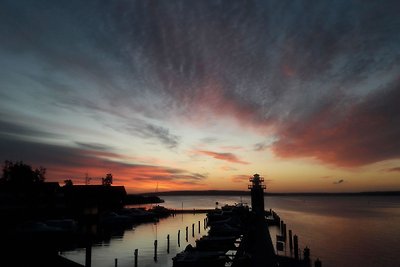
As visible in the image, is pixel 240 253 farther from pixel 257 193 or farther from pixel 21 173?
pixel 21 173

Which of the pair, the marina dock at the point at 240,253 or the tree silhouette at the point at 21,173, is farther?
the tree silhouette at the point at 21,173

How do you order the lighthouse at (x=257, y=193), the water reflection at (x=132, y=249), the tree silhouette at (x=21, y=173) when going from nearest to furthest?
the water reflection at (x=132, y=249)
the lighthouse at (x=257, y=193)
the tree silhouette at (x=21, y=173)

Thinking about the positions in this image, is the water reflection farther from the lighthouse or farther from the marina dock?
the lighthouse

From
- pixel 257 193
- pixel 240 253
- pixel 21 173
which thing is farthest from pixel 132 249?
pixel 21 173

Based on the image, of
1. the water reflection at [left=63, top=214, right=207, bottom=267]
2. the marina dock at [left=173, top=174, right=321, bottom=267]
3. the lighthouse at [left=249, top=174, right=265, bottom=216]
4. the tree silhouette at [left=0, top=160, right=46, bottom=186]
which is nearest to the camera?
the marina dock at [left=173, top=174, right=321, bottom=267]

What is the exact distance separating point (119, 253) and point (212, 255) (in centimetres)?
1653

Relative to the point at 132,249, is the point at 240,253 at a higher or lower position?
higher

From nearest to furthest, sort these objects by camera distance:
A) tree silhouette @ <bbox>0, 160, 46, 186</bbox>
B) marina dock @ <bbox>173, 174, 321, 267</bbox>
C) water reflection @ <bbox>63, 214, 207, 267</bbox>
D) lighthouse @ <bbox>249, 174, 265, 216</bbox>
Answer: marina dock @ <bbox>173, 174, 321, 267</bbox>
water reflection @ <bbox>63, 214, 207, 267</bbox>
lighthouse @ <bbox>249, 174, 265, 216</bbox>
tree silhouette @ <bbox>0, 160, 46, 186</bbox>

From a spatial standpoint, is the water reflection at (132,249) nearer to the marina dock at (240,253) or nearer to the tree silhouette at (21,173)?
the marina dock at (240,253)

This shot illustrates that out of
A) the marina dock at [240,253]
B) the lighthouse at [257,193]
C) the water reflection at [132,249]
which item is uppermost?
the lighthouse at [257,193]

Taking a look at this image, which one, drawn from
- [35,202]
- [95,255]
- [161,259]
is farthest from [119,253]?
[35,202]

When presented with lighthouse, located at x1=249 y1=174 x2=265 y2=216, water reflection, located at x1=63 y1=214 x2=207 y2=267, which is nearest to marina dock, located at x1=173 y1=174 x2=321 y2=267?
water reflection, located at x1=63 y1=214 x2=207 y2=267

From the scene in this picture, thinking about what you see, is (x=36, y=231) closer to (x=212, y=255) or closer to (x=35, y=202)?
(x=212, y=255)

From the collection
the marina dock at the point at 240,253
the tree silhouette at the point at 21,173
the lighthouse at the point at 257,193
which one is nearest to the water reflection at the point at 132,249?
the marina dock at the point at 240,253
